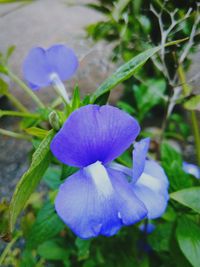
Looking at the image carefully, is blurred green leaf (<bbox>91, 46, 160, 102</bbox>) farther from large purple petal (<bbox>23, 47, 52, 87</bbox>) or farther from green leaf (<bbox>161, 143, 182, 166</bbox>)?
green leaf (<bbox>161, 143, 182, 166</bbox>)

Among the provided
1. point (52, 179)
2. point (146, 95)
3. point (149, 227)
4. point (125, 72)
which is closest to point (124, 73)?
point (125, 72)

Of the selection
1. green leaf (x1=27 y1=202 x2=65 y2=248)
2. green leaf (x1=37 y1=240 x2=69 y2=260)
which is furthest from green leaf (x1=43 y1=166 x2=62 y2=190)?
green leaf (x1=37 y1=240 x2=69 y2=260)

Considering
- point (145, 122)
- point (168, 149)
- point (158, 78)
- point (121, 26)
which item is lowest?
point (145, 122)

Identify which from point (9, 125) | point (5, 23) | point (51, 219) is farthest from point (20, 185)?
point (9, 125)

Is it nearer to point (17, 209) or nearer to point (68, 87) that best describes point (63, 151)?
point (17, 209)

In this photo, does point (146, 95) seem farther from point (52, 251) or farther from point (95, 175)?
point (95, 175)

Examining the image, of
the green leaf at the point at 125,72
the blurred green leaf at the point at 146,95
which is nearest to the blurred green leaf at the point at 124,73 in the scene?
the green leaf at the point at 125,72

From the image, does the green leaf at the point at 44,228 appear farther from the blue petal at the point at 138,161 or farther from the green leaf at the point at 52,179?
the blue petal at the point at 138,161
